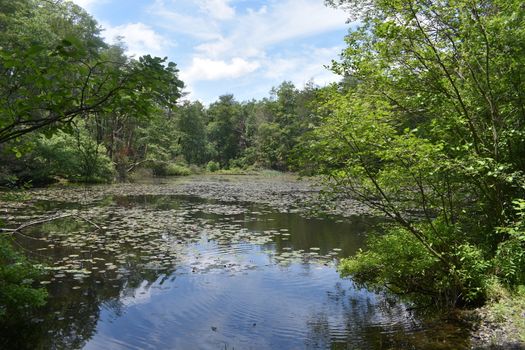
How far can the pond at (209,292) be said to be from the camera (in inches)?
206

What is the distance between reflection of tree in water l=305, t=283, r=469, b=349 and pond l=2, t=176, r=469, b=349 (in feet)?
0.06

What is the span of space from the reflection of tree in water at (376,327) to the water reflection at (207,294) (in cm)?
2

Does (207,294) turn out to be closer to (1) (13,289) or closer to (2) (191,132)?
(1) (13,289)

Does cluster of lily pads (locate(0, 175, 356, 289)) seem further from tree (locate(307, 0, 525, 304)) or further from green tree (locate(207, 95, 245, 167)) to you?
green tree (locate(207, 95, 245, 167))

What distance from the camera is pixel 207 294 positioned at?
7.14m

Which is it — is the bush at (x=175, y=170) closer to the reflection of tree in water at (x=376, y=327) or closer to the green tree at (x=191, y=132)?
the green tree at (x=191, y=132)

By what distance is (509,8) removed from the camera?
16.0ft

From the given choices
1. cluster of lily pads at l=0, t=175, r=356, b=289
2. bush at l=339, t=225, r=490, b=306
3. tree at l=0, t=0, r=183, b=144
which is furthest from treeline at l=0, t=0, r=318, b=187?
bush at l=339, t=225, r=490, b=306

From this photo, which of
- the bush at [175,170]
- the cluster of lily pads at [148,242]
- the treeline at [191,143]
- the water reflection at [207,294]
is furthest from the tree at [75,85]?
the bush at [175,170]

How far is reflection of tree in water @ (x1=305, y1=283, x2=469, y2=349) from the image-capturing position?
4.80 m

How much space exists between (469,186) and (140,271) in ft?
22.1

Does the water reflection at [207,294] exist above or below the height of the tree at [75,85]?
below

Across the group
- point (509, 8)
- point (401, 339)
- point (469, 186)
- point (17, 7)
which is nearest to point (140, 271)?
point (401, 339)

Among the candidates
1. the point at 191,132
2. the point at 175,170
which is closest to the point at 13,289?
the point at 175,170
